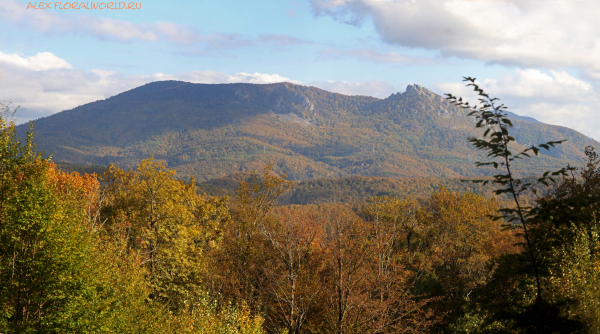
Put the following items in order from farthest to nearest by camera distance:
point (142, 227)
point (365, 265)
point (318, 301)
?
1. point (142, 227)
2. point (318, 301)
3. point (365, 265)

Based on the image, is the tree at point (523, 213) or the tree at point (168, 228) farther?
the tree at point (168, 228)

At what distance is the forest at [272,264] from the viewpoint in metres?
8.91

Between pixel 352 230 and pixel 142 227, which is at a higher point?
pixel 352 230

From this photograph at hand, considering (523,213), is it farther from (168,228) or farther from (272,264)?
(168,228)

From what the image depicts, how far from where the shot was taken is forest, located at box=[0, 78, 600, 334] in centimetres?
891

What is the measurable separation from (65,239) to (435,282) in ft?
110

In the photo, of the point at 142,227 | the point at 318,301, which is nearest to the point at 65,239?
the point at 142,227

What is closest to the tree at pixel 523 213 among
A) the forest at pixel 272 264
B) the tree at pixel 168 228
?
the forest at pixel 272 264

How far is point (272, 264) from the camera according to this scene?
95.0 ft

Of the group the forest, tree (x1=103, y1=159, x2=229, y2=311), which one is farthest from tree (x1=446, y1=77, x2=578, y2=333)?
tree (x1=103, y1=159, x2=229, y2=311)

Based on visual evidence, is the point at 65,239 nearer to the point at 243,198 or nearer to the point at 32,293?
the point at 32,293

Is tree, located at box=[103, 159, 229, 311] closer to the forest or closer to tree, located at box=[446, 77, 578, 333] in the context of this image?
the forest

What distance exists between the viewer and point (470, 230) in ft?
153

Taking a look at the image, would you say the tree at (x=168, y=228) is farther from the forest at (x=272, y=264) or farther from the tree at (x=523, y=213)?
the tree at (x=523, y=213)
